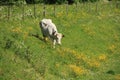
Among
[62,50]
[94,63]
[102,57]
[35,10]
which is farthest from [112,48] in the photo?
[35,10]

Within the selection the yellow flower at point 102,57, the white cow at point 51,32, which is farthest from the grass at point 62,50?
the white cow at point 51,32

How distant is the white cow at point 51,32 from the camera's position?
35281 mm

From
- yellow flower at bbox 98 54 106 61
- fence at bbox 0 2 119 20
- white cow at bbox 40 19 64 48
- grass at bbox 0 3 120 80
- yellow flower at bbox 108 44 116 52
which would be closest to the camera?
grass at bbox 0 3 120 80

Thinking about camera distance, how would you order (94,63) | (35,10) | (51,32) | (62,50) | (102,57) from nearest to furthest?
1. (62,50)
2. (94,63)
3. (51,32)
4. (102,57)
5. (35,10)

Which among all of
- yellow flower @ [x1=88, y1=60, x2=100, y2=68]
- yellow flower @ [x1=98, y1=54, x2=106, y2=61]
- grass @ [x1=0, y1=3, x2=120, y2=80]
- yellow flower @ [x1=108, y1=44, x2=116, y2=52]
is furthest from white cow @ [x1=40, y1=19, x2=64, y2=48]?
yellow flower @ [x1=108, y1=44, x2=116, y2=52]

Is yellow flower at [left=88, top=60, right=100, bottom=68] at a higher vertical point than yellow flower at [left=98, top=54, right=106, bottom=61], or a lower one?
higher

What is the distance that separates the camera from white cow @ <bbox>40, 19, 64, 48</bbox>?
1389 inches

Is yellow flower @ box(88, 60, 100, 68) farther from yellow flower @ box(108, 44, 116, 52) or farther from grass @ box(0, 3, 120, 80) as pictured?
yellow flower @ box(108, 44, 116, 52)

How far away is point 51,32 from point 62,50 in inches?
102

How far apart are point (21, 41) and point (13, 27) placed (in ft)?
14.4

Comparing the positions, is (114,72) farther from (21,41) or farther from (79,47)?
(21,41)

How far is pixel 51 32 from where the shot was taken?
1422 inches

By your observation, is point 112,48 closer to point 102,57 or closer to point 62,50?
point 102,57

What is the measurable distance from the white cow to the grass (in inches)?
25.3
